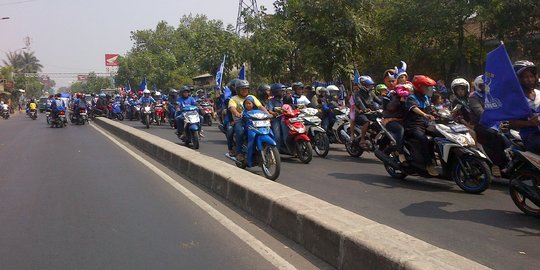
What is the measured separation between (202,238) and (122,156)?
23.6 ft

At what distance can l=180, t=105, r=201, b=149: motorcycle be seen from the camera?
12.3 metres

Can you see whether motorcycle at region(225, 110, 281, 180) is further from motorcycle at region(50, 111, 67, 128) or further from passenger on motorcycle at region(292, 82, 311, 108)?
motorcycle at region(50, 111, 67, 128)

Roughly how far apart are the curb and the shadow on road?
1286mm

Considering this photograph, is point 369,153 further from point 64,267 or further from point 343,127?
point 64,267

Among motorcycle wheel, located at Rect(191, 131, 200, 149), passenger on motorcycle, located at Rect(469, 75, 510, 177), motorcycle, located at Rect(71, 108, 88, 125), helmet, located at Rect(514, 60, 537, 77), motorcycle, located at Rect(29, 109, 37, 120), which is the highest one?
helmet, located at Rect(514, 60, 537, 77)

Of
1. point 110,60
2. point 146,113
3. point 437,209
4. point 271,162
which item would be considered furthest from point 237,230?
point 110,60

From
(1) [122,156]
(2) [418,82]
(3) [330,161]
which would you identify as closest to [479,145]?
(2) [418,82]

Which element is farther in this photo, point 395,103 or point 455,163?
point 395,103

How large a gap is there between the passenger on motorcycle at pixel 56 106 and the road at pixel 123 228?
14435mm

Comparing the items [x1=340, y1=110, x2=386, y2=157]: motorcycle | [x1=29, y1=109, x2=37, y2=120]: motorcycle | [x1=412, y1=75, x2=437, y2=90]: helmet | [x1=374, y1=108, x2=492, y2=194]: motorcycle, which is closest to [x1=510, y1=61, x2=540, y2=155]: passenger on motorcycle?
[x1=374, y1=108, x2=492, y2=194]: motorcycle

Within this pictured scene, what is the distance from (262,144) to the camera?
7.74 metres

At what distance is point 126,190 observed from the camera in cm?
728

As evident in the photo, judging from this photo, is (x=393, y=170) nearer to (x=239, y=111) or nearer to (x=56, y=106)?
(x=239, y=111)

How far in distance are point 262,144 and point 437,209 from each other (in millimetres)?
3058
